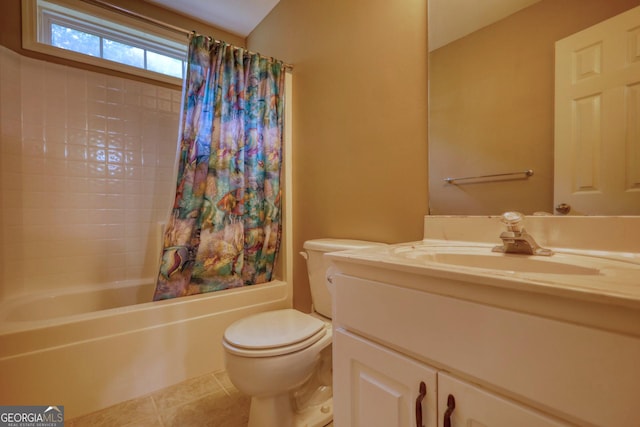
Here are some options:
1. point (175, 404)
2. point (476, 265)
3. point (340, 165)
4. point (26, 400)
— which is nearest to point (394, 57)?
point (340, 165)

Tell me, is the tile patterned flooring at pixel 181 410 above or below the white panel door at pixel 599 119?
below

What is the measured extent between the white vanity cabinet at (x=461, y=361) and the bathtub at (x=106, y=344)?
1.05m

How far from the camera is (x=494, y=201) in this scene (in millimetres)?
975

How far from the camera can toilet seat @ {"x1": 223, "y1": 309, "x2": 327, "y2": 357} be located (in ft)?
3.25

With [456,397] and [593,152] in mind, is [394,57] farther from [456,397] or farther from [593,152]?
[456,397]

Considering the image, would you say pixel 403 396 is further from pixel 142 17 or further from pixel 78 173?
pixel 78 173

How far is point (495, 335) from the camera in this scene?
0.48m

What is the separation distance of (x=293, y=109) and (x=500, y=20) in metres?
1.25

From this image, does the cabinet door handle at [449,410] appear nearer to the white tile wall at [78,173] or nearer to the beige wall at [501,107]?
the beige wall at [501,107]

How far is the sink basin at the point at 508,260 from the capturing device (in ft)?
2.11

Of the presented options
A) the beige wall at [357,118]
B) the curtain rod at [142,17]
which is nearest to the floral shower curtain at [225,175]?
the curtain rod at [142,17]

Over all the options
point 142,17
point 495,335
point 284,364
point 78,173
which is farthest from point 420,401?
point 78,173

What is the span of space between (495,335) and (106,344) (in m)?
1.59

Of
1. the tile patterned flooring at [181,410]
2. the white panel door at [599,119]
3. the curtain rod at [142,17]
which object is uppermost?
the curtain rod at [142,17]
